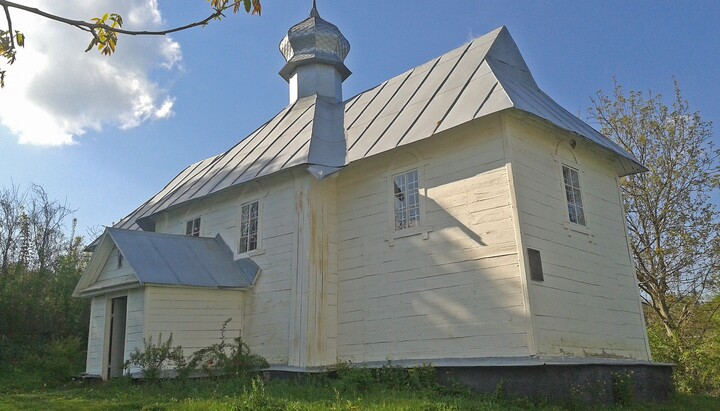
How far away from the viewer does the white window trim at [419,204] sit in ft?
34.9

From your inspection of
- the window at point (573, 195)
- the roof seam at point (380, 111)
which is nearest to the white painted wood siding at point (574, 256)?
the window at point (573, 195)

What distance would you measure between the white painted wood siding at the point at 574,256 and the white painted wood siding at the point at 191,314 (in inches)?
258

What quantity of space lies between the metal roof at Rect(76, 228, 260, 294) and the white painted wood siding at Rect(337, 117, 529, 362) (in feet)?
8.70

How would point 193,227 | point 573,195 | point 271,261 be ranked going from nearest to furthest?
point 573,195, point 271,261, point 193,227

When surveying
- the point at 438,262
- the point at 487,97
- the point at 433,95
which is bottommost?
the point at 438,262

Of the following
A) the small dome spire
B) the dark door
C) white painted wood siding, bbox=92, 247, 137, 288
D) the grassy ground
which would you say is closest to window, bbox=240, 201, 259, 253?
white painted wood siding, bbox=92, 247, 137, 288

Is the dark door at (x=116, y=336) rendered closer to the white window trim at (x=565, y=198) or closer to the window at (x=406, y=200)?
the window at (x=406, y=200)

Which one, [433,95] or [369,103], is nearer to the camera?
[433,95]

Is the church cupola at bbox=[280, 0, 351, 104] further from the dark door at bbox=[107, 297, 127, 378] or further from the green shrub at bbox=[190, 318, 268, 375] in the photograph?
the green shrub at bbox=[190, 318, 268, 375]

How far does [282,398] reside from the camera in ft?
25.8

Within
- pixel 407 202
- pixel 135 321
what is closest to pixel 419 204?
pixel 407 202

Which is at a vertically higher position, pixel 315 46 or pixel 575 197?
pixel 315 46

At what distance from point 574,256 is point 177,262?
8.11 m

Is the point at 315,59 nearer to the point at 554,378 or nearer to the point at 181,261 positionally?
the point at 181,261
